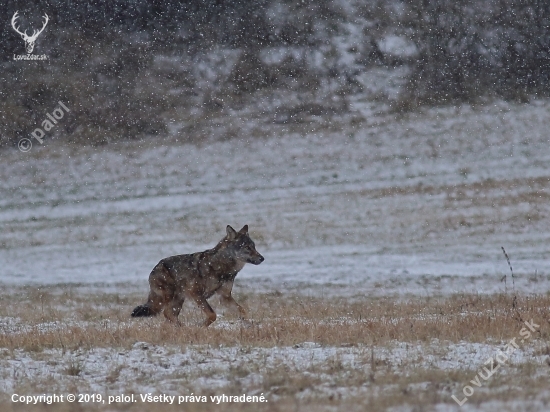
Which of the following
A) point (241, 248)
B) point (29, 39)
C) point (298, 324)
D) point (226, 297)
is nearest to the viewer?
point (298, 324)

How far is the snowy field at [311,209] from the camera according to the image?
1978 cm

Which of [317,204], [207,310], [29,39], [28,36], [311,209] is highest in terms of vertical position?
[28,36]

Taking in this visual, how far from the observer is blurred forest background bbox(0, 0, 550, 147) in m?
33.2

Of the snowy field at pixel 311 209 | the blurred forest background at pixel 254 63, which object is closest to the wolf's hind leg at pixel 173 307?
the snowy field at pixel 311 209

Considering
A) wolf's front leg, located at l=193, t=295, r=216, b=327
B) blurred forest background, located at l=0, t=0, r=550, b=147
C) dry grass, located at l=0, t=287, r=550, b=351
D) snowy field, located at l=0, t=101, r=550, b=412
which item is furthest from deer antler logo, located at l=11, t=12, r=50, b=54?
wolf's front leg, located at l=193, t=295, r=216, b=327

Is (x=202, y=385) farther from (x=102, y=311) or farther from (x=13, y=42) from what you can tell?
(x=13, y=42)

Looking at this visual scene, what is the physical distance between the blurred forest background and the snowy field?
1242 millimetres

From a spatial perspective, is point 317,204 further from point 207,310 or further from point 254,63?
point 207,310

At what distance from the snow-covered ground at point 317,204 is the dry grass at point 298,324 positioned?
355 centimetres

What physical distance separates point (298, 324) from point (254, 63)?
85.3 feet

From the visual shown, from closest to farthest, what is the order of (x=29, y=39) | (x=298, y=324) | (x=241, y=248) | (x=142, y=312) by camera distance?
(x=298, y=324) < (x=142, y=312) < (x=241, y=248) < (x=29, y=39)

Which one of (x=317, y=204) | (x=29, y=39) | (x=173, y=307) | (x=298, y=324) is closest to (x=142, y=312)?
(x=173, y=307)

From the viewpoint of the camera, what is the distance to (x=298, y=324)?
11.0 metres

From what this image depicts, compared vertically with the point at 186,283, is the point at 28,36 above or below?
above
